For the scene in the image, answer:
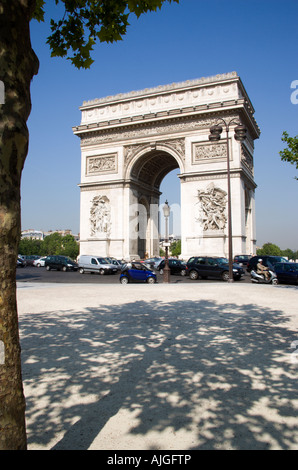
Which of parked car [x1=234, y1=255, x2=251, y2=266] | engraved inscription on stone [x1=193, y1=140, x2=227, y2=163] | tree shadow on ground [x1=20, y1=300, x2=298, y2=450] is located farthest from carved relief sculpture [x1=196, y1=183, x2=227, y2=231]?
tree shadow on ground [x1=20, y1=300, x2=298, y2=450]

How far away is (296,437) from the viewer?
2627 mm

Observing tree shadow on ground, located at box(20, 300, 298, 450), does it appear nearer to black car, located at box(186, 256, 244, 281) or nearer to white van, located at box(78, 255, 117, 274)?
black car, located at box(186, 256, 244, 281)

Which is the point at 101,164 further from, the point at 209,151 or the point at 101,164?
the point at 209,151

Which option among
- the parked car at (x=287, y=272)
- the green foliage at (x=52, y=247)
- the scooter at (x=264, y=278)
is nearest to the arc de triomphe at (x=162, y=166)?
the scooter at (x=264, y=278)

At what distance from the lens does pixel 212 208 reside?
95.1 ft

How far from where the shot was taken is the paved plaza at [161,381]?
2.69m

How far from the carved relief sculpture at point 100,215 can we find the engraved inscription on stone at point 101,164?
2886mm

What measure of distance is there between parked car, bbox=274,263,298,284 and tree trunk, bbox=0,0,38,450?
1668 centimetres

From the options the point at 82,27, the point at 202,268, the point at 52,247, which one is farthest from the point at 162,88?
the point at 52,247

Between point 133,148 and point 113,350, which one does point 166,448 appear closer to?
point 113,350

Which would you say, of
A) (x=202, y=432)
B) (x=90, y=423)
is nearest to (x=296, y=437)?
(x=202, y=432)

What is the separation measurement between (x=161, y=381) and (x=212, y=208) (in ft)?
85.5

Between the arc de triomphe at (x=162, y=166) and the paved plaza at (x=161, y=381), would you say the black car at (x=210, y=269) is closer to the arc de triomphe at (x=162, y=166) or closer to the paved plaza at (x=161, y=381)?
the arc de triomphe at (x=162, y=166)

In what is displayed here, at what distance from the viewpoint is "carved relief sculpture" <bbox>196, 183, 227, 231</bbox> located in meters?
28.5
